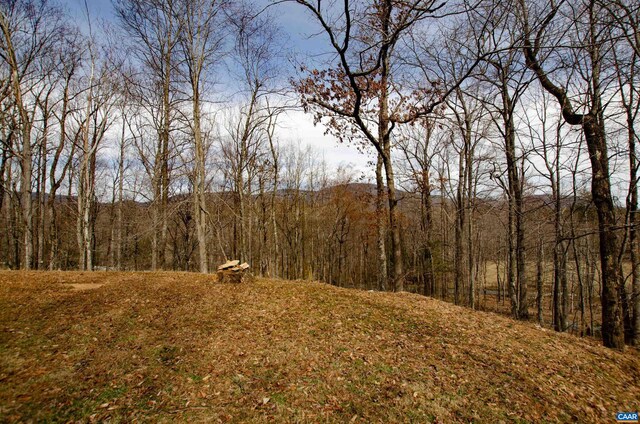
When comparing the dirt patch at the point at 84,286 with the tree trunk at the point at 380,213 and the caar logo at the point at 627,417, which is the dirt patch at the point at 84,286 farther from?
the caar logo at the point at 627,417

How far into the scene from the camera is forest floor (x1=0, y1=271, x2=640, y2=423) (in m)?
3.22

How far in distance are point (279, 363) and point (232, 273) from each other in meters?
3.86

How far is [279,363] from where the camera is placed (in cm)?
414

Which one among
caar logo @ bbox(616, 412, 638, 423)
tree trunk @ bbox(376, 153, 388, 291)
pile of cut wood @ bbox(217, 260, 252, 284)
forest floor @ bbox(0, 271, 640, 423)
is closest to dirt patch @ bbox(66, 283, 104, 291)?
forest floor @ bbox(0, 271, 640, 423)

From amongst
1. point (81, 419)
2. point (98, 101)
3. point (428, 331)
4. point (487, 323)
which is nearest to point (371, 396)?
point (428, 331)

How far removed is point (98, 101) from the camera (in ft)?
44.5

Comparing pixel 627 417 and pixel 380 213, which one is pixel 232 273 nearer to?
pixel 380 213

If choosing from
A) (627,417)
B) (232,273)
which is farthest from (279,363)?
(627,417)

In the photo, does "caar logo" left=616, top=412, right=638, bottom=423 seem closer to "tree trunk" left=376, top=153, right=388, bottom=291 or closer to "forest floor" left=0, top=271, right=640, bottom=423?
"forest floor" left=0, top=271, right=640, bottom=423

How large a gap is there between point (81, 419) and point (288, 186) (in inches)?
898

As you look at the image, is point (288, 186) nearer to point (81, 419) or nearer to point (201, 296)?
point (201, 296)

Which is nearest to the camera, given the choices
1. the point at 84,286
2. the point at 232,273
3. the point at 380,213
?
the point at 84,286

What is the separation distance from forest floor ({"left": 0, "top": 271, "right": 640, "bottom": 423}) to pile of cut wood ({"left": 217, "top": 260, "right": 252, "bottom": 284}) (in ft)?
3.69

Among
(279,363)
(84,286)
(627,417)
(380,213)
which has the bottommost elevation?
(627,417)
